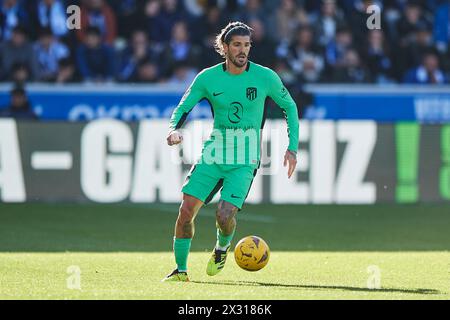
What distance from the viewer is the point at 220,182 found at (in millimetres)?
10438

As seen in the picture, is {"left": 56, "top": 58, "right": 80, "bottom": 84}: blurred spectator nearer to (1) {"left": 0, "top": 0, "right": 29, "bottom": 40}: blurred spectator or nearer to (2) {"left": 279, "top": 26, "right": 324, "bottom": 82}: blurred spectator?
(1) {"left": 0, "top": 0, "right": 29, "bottom": 40}: blurred spectator

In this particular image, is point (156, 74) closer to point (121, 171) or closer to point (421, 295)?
point (121, 171)

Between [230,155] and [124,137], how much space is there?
6.73m

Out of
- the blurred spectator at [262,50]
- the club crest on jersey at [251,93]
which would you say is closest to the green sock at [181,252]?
the club crest on jersey at [251,93]

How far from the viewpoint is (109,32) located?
2155 centimetres

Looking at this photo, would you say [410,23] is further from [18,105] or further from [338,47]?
[18,105]

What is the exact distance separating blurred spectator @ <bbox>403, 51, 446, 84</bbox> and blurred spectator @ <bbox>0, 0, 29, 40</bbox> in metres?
7.39

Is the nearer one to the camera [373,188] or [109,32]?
[373,188]

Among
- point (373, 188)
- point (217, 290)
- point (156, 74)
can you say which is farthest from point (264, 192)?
point (217, 290)

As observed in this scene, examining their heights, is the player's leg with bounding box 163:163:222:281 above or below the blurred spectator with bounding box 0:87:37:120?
below

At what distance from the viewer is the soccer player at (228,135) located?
10.2m

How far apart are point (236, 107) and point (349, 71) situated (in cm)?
1181

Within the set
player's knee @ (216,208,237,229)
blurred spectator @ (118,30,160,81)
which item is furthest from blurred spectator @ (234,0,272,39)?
player's knee @ (216,208,237,229)

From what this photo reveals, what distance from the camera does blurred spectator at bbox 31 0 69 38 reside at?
20.9m
